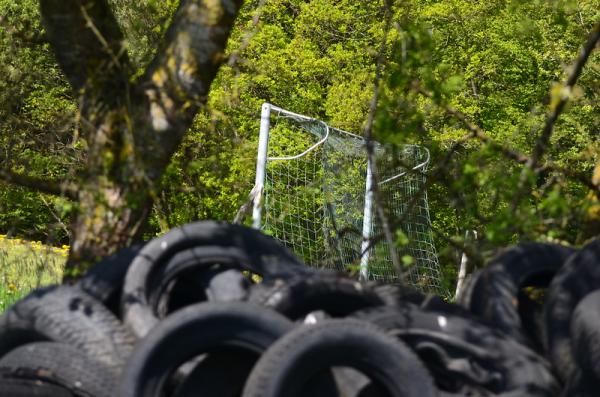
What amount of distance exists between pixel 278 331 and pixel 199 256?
2.84ft

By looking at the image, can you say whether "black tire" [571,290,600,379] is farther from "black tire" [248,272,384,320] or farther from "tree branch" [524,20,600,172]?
"tree branch" [524,20,600,172]

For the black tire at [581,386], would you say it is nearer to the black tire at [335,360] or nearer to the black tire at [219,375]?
the black tire at [335,360]

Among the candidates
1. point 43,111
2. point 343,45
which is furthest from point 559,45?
point 43,111

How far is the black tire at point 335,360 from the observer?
4.12m

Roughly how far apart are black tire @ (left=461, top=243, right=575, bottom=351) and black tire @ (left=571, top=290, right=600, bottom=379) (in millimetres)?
363

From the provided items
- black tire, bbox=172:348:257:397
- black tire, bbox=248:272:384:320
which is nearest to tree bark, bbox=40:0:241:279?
black tire, bbox=248:272:384:320

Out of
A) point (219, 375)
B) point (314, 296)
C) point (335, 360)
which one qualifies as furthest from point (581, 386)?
point (219, 375)

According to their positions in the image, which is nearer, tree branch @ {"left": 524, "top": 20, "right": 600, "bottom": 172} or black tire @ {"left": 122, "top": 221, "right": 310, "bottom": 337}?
black tire @ {"left": 122, "top": 221, "right": 310, "bottom": 337}

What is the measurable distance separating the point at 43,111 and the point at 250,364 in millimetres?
28287

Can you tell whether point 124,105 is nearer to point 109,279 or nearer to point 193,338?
point 109,279

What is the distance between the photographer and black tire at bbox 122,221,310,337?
492 centimetres

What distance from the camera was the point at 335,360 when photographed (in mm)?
4227

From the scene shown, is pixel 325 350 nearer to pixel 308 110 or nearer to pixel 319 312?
pixel 319 312

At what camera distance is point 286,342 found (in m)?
4.14
